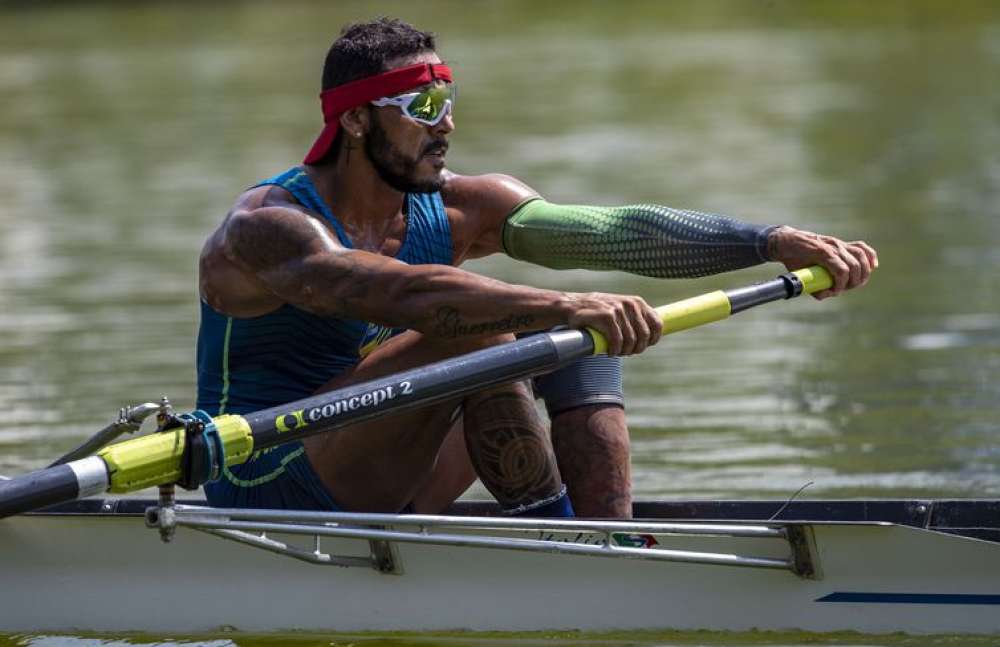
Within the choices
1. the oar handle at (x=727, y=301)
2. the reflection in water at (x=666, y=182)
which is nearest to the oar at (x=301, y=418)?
the oar handle at (x=727, y=301)

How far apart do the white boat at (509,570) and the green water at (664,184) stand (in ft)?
0.35

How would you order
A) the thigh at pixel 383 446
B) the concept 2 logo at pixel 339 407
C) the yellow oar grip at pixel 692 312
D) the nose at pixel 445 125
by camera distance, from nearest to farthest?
the concept 2 logo at pixel 339 407 → the yellow oar grip at pixel 692 312 → the thigh at pixel 383 446 → the nose at pixel 445 125

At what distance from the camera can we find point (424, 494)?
614 cm

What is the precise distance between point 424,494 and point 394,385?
821 millimetres

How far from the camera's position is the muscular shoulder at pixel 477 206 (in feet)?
20.9

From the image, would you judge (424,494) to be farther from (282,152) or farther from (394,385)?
(282,152)

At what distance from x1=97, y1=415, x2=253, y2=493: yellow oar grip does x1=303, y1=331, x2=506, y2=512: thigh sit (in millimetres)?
536

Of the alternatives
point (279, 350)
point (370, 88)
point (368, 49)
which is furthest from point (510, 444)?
point (368, 49)

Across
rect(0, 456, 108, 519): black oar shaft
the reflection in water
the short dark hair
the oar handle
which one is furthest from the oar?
the reflection in water

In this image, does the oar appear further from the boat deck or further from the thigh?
the boat deck

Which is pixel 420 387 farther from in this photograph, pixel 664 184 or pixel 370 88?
pixel 664 184

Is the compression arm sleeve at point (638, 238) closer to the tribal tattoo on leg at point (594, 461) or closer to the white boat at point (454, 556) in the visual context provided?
the white boat at point (454, 556)

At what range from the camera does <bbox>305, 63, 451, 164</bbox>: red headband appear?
5.98 meters

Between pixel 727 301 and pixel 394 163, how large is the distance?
3.86 ft
